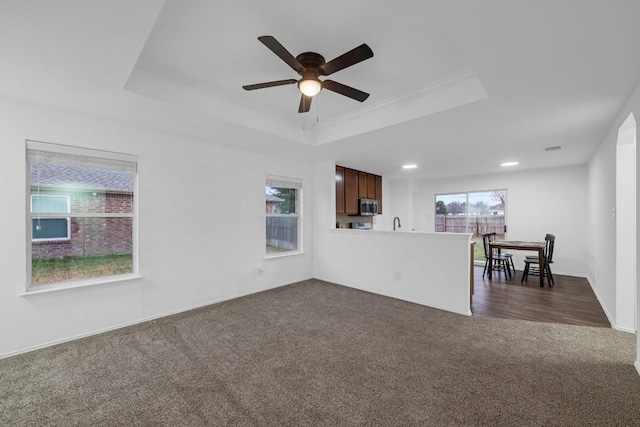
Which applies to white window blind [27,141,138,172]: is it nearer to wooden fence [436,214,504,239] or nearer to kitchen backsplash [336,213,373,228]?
kitchen backsplash [336,213,373,228]

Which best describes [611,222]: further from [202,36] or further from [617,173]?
[202,36]

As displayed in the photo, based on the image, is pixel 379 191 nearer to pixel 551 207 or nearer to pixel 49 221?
pixel 551 207

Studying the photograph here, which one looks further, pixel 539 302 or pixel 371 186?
pixel 371 186

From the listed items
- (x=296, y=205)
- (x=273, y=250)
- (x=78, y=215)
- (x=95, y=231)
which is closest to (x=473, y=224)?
(x=296, y=205)

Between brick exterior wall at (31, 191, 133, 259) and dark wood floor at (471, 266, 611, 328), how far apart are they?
14.8ft

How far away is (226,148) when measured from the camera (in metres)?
4.03

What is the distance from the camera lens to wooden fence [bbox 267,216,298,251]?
4770mm

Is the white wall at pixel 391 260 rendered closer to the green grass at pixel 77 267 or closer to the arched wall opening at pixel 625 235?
the arched wall opening at pixel 625 235

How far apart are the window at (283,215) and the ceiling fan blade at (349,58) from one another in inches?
109

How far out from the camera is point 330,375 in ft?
7.07

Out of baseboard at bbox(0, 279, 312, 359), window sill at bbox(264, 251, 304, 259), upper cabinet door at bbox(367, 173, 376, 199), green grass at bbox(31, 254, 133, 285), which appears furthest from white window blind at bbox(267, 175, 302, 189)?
green grass at bbox(31, 254, 133, 285)

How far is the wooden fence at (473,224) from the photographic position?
6.71 metres

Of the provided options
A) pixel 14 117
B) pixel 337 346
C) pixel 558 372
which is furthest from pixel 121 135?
pixel 558 372

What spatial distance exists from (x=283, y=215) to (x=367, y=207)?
2.20 meters
